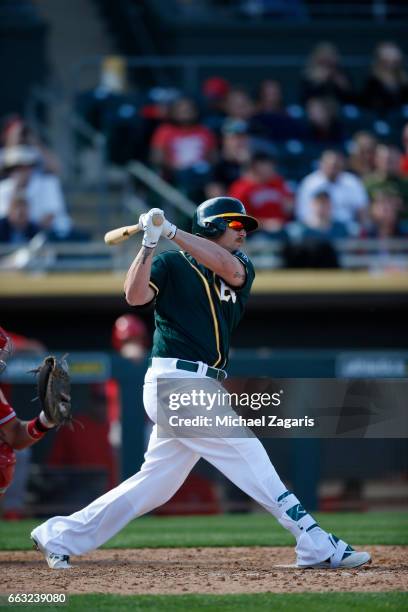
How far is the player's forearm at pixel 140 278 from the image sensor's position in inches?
221

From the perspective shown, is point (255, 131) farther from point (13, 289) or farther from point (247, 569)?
point (247, 569)

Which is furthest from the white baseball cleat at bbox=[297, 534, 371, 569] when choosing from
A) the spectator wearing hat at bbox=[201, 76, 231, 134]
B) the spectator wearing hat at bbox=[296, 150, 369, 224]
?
the spectator wearing hat at bbox=[201, 76, 231, 134]

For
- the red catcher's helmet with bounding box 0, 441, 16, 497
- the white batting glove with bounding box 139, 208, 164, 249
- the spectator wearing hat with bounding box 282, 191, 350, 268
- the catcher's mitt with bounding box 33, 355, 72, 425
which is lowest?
the red catcher's helmet with bounding box 0, 441, 16, 497

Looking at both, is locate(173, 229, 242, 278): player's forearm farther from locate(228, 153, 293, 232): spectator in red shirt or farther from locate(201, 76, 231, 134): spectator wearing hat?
locate(201, 76, 231, 134): spectator wearing hat

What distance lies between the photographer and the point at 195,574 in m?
6.00

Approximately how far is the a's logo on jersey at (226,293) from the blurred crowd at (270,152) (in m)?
5.75

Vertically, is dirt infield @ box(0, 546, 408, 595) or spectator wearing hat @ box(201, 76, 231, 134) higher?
spectator wearing hat @ box(201, 76, 231, 134)

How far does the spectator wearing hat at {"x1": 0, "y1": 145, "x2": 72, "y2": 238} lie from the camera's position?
11.9 meters

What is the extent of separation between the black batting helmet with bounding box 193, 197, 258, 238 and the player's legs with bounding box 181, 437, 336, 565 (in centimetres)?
104

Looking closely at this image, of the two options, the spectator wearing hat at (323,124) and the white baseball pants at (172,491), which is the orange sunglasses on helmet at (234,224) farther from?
the spectator wearing hat at (323,124)

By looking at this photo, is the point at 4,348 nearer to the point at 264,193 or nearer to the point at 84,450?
the point at 84,450

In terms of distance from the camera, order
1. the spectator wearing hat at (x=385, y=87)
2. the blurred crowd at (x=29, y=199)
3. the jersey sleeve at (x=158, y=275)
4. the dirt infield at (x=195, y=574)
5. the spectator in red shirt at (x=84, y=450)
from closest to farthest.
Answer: the dirt infield at (x=195, y=574), the jersey sleeve at (x=158, y=275), the spectator in red shirt at (x=84, y=450), the blurred crowd at (x=29, y=199), the spectator wearing hat at (x=385, y=87)

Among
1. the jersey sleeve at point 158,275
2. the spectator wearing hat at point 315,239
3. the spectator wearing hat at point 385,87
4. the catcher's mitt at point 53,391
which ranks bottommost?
the catcher's mitt at point 53,391

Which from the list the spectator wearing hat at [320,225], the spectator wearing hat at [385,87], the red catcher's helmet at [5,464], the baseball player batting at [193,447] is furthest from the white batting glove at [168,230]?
the spectator wearing hat at [385,87]
